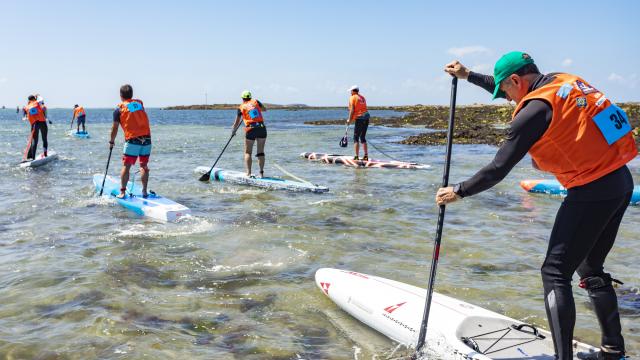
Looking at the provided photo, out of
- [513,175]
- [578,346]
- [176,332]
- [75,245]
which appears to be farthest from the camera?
[513,175]

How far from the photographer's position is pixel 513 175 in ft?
51.6

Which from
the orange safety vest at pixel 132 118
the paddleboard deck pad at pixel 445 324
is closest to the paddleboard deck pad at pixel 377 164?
the orange safety vest at pixel 132 118

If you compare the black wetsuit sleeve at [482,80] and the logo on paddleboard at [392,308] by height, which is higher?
the black wetsuit sleeve at [482,80]

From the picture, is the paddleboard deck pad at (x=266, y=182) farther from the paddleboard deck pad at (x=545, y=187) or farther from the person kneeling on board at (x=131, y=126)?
the paddleboard deck pad at (x=545, y=187)

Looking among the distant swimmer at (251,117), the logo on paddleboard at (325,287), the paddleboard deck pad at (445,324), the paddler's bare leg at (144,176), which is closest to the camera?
the paddleboard deck pad at (445,324)

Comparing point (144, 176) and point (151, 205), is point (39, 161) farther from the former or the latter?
point (151, 205)

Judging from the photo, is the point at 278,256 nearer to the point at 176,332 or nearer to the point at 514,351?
the point at 176,332

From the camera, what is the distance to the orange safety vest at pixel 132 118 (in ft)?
31.8

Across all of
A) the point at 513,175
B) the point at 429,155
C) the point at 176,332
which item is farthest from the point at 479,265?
the point at 429,155

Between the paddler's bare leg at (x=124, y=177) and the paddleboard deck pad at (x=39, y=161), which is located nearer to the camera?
the paddler's bare leg at (x=124, y=177)

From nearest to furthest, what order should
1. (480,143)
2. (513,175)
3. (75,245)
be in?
(75,245) < (513,175) < (480,143)

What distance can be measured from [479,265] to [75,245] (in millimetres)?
5971

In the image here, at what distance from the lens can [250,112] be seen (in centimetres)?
1244

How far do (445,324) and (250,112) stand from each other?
29.4 ft
